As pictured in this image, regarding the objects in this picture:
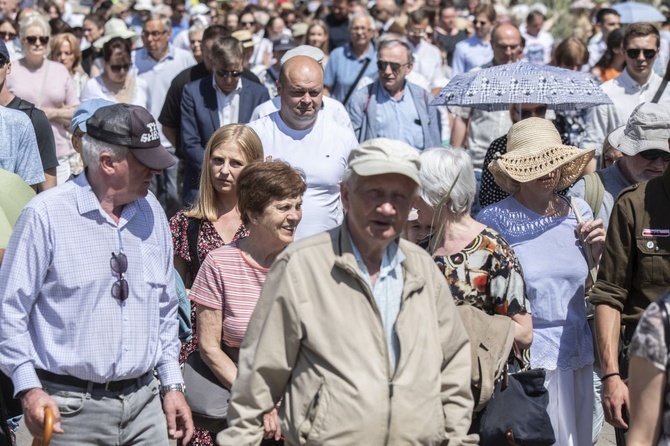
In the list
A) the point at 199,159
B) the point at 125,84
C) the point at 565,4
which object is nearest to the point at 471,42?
the point at 125,84

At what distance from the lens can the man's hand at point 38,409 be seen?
171 inches

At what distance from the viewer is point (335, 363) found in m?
3.95

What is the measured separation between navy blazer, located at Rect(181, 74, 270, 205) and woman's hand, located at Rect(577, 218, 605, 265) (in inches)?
186

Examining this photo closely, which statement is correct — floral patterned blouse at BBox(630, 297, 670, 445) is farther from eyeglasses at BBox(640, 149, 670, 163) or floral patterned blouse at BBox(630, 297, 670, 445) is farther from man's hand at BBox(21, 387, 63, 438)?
eyeglasses at BBox(640, 149, 670, 163)

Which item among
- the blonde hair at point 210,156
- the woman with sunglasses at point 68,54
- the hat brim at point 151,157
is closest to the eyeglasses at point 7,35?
the woman with sunglasses at point 68,54

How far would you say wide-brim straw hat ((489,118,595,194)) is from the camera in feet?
19.8

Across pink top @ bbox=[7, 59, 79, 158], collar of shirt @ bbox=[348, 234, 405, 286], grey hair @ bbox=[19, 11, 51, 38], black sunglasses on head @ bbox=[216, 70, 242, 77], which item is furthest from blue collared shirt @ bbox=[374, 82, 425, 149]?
collar of shirt @ bbox=[348, 234, 405, 286]

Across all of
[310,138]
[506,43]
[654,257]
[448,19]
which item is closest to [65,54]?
[506,43]

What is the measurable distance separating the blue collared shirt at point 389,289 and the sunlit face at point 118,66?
26.7 feet

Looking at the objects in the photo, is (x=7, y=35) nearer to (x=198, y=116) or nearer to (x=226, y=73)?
(x=198, y=116)

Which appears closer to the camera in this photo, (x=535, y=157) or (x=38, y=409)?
(x=38, y=409)

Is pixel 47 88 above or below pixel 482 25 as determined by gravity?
above

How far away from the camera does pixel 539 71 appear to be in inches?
330

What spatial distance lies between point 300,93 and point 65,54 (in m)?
5.93
